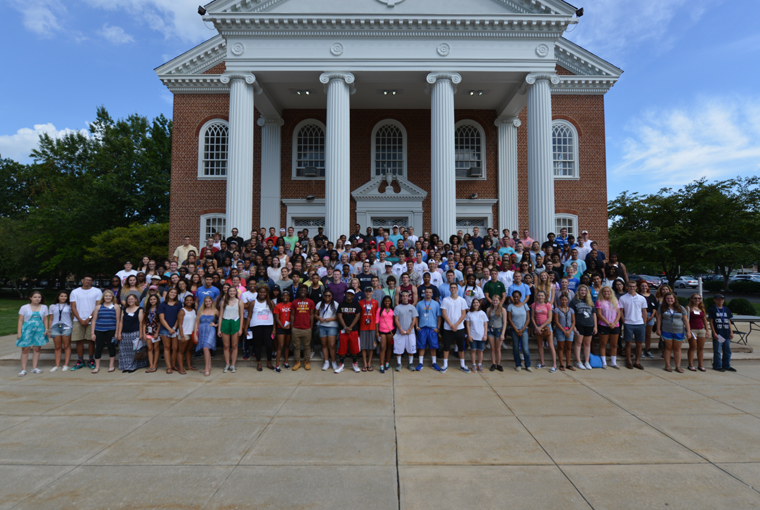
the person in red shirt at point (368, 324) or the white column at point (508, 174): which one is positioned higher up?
the white column at point (508, 174)

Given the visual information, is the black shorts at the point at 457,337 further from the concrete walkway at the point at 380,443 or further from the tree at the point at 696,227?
the tree at the point at 696,227

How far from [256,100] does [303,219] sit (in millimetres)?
5907

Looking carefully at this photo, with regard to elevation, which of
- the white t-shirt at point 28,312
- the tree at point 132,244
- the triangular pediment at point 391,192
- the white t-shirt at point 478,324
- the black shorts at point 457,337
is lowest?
the black shorts at point 457,337

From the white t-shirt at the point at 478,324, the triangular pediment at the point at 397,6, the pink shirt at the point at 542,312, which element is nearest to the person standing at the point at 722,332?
the pink shirt at the point at 542,312

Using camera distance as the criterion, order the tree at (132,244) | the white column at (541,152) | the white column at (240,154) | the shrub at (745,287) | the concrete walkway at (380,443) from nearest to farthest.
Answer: the concrete walkway at (380,443), the white column at (240,154), the white column at (541,152), the tree at (132,244), the shrub at (745,287)

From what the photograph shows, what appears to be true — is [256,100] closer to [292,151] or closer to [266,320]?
[292,151]

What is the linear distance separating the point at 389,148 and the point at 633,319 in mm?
14476

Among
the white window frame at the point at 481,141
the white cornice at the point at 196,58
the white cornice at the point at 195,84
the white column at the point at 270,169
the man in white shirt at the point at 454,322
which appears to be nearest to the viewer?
the man in white shirt at the point at 454,322

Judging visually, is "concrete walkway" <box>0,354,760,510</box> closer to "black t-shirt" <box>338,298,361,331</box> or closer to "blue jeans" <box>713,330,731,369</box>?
"blue jeans" <box>713,330,731,369</box>

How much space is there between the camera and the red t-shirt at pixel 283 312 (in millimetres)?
8562

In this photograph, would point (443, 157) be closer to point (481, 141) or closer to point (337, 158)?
point (337, 158)

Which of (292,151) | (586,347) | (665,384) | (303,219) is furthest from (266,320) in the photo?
(292,151)

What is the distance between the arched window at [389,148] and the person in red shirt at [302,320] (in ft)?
41.6

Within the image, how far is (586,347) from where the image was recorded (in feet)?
28.7
